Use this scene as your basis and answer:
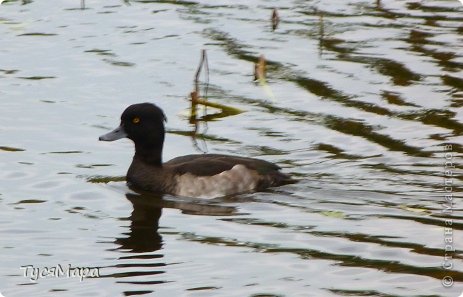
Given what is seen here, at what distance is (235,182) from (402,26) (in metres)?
7.15

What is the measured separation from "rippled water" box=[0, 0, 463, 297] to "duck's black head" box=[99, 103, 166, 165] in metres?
0.42

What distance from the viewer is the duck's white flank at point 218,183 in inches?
643

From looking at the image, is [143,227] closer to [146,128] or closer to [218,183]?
[218,183]

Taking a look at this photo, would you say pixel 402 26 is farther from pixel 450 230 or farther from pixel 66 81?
pixel 450 230

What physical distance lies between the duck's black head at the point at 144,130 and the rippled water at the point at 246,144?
0.42m

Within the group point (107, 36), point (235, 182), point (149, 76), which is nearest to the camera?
point (235, 182)

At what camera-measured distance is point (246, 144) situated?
58.6 ft

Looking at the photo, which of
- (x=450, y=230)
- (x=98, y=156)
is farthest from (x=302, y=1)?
(x=450, y=230)

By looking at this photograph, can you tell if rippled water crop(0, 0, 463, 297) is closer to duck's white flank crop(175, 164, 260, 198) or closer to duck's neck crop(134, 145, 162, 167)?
duck's white flank crop(175, 164, 260, 198)

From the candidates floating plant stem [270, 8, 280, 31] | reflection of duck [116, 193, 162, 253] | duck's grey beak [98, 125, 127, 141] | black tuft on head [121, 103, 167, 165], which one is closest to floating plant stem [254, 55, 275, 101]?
floating plant stem [270, 8, 280, 31]

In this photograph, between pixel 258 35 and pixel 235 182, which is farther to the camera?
pixel 258 35

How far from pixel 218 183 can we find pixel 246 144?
1.56m

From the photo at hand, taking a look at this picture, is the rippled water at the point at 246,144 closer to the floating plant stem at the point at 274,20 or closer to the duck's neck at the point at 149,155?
the floating plant stem at the point at 274,20

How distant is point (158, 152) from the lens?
16953 mm
